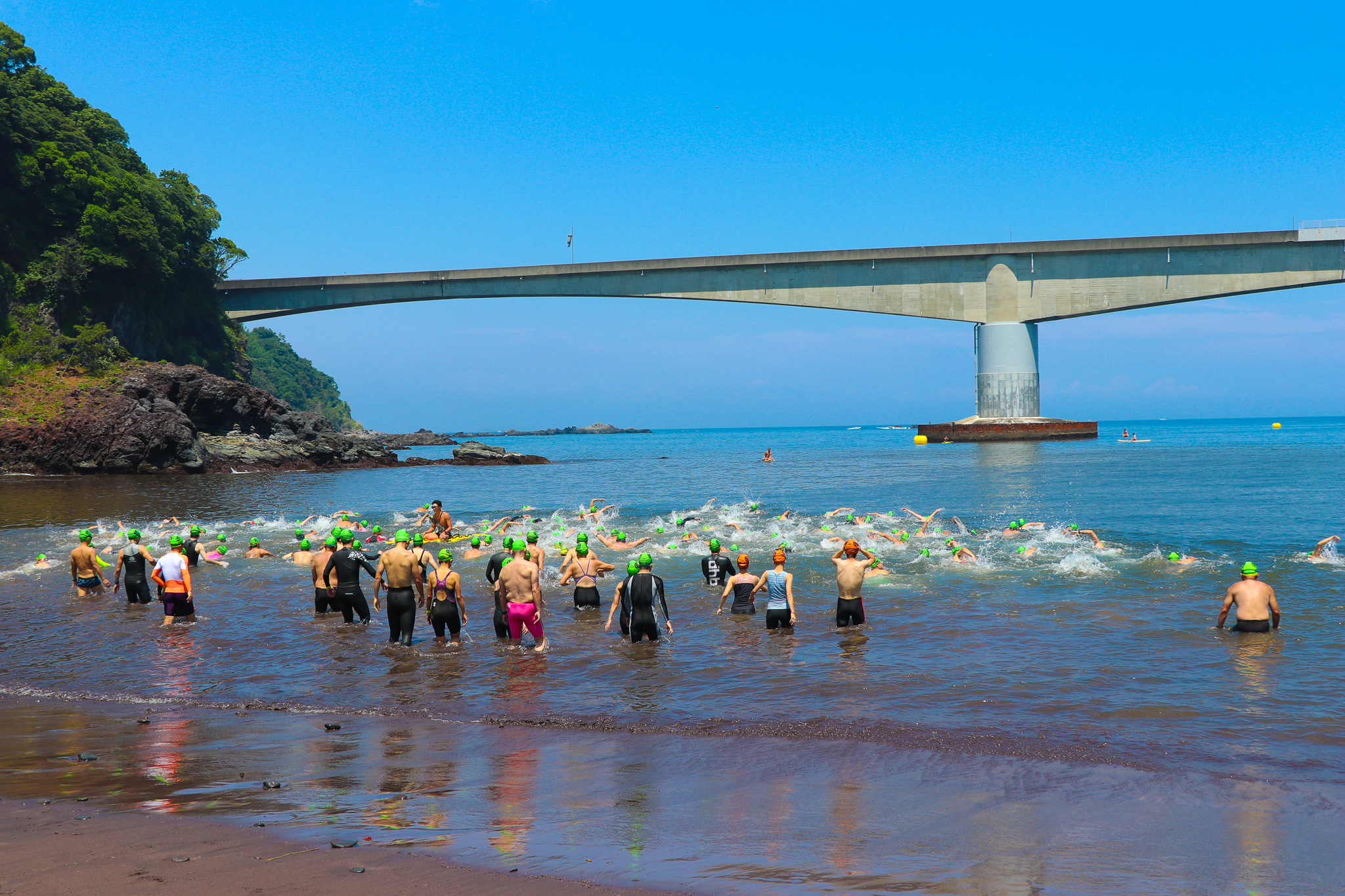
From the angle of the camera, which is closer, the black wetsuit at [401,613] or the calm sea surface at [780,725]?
the calm sea surface at [780,725]

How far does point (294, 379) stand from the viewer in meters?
171

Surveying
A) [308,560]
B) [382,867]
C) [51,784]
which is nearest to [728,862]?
[382,867]

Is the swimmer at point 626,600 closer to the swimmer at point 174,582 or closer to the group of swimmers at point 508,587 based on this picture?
the group of swimmers at point 508,587

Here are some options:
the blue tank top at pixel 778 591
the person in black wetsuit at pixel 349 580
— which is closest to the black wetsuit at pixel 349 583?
the person in black wetsuit at pixel 349 580

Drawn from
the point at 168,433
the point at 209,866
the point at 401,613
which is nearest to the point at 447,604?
the point at 401,613

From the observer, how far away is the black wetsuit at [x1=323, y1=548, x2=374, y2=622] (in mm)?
14602

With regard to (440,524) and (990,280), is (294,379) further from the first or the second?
(440,524)

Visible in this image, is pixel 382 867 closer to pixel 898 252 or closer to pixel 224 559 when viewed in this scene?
pixel 224 559

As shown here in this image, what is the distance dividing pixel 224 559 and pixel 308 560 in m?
2.87

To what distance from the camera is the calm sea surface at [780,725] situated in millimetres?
5973

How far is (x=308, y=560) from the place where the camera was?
2112cm

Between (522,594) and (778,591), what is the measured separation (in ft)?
13.5

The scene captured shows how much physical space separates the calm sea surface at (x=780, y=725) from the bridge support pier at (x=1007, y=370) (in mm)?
46736

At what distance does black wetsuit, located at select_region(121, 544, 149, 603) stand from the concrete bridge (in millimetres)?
54426
